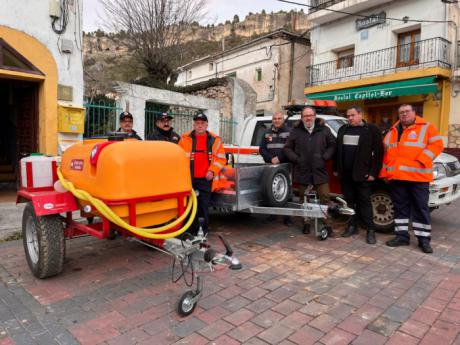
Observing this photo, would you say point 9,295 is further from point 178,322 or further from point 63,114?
point 63,114

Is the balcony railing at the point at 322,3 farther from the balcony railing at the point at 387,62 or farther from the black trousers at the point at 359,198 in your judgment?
the black trousers at the point at 359,198

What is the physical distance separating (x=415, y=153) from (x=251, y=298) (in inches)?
118

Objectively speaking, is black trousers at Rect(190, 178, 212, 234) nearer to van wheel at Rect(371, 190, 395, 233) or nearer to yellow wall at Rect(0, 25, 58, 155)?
van wheel at Rect(371, 190, 395, 233)

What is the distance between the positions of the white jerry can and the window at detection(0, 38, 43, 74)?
3.62 m

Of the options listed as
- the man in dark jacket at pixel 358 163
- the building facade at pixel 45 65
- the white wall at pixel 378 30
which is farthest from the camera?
the white wall at pixel 378 30

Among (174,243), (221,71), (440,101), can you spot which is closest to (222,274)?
(174,243)

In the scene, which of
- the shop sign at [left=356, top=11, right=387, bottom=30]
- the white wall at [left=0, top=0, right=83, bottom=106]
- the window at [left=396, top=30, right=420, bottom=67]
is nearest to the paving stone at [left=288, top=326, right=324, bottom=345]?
the white wall at [left=0, top=0, right=83, bottom=106]

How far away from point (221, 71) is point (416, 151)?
2329cm

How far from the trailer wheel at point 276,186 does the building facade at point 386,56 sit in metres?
9.31

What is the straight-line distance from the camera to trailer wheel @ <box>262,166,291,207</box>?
5.09 metres

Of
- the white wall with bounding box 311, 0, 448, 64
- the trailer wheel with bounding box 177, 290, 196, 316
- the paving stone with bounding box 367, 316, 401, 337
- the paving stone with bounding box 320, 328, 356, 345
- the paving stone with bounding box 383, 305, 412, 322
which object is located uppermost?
the white wall with bounding box 311, 0, 448, 64

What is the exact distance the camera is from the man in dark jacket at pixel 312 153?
5.27 metres

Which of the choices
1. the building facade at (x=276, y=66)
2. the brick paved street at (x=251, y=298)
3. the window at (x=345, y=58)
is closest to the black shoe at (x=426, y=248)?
the brick paved street at (x=251, y=298)

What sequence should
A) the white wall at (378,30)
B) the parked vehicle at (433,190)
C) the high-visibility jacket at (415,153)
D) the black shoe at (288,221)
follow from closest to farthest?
the high-visibility jacket at (415,153) < the parked vehicle at (433,190) < the black shoe at (288,221) < the white wall at (378,30)
